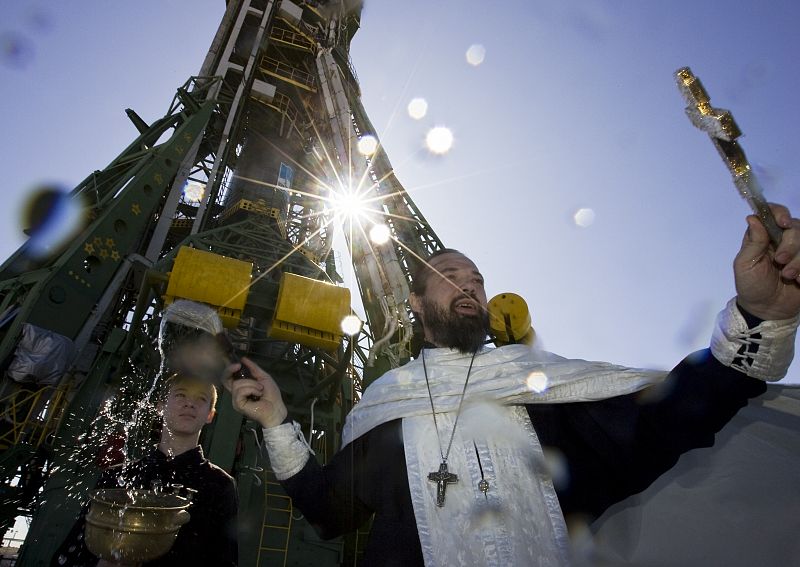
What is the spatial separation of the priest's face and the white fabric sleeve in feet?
3.93

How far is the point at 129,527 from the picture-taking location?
185 cm

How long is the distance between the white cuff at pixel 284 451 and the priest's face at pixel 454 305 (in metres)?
1.01

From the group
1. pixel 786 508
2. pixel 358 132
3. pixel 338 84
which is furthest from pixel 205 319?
pixel 338 84

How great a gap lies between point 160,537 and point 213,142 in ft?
69.8

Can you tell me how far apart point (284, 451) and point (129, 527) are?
0.74 metres

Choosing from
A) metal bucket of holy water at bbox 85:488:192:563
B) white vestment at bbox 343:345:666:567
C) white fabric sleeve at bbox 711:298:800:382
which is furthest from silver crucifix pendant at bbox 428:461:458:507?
metal bucket of holy water at bbox 85:488:192:563

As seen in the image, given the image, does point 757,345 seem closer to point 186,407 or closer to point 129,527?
point 129,527

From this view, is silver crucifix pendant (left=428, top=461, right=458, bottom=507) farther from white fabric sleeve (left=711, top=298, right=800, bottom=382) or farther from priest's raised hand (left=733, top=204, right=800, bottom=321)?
priest's raised hand (left=733, top=204, right=800, bottom=321)

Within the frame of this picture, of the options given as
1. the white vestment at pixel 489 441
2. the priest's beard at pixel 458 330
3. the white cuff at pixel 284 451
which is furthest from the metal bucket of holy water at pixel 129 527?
the priest's beard at pixel 458 330

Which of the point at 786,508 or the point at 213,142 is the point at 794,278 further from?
the point at 213,142

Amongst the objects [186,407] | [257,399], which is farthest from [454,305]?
[186,407]

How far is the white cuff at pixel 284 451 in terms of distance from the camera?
6.76ft

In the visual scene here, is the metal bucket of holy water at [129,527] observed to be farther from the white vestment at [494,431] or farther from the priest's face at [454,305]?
the priest's face at [454,305]

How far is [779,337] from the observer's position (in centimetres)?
133
